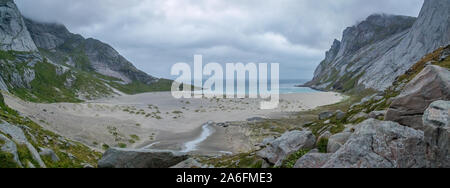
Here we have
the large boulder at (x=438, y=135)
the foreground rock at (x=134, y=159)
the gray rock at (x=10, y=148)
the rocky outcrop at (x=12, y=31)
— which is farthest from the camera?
the rocky outcrop at (x=12, y=31)

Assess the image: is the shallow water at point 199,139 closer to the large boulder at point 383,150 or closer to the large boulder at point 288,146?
the large boulder at point 288,146

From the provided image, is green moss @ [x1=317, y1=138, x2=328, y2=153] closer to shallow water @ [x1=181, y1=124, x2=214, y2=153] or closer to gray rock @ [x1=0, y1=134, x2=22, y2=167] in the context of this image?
gray rock @ [x1=0, y1=134, x2=22, y2=167]

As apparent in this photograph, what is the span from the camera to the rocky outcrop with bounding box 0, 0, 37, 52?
117 metres

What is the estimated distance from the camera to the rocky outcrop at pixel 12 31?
11706cm

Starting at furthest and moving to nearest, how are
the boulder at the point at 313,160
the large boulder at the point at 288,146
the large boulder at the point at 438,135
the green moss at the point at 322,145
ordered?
the large boulder at the point at 288,146 → the green moss at the point at 322,145 → the boulder at the point at 313,160 → the large boulder at the point at 438,135

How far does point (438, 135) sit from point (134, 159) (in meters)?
15.4

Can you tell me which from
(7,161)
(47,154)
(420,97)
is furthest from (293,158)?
(47,154)

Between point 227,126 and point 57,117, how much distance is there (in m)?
29.5

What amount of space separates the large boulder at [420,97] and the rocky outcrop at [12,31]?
504 ft

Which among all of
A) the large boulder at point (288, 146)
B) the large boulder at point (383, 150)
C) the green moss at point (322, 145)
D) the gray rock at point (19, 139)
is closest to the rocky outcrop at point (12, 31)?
the gray rock at point (19, 139)

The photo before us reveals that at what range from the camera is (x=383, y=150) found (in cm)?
883

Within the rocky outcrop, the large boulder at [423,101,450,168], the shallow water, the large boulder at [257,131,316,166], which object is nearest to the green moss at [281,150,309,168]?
the large boulder at [257,131,316,166]
